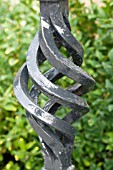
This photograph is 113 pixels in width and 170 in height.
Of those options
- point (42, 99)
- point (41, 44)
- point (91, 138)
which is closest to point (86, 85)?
point (41, 44)

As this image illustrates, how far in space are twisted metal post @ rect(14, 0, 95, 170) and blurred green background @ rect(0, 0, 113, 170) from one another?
3.51 ft

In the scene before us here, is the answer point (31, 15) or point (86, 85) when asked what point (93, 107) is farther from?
point (86, 85)

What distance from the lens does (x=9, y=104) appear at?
2850 mm

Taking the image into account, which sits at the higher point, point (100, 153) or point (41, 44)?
point (41, 44)

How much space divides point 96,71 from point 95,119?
1.35 ft

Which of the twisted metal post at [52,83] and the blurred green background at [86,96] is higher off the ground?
the twisted metal post at [52,83]

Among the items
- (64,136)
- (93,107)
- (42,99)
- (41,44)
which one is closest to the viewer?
(41,44)

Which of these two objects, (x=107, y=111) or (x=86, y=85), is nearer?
(x=86, y=85)

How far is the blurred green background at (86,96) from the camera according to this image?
2.80 m

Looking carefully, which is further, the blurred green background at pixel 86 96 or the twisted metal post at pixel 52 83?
the blurred green background at pixel 86 96

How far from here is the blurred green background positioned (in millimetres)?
2805

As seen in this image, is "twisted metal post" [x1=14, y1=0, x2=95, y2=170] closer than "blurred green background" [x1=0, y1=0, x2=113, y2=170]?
Yes

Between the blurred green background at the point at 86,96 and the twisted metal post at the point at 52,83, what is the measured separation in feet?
3.51

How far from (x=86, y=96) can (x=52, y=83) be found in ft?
4.69
